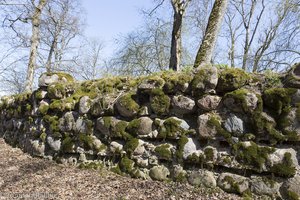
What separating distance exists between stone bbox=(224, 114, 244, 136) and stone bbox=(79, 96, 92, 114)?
90.6 inches

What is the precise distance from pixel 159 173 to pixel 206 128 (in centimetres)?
90

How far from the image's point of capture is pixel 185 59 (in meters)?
16.1

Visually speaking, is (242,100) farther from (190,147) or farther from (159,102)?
(159,102)

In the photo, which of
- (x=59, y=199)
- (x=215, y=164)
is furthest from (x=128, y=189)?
(x=215, y=164)

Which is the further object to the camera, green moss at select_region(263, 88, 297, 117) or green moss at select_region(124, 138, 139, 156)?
green moss at select_region(124, 138, 139, 156)

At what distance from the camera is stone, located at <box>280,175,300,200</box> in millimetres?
2984

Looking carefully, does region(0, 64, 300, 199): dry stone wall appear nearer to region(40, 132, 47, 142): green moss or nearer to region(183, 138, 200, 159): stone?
region(183, 138, 200, 159): stone

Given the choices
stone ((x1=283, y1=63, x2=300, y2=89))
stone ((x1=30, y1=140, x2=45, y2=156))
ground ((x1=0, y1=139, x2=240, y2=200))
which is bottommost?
ground ((x1=0, y1=139, x2=240, y2=200))

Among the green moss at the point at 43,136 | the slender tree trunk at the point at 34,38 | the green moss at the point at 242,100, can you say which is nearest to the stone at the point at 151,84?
the green moss at the point at 242,100

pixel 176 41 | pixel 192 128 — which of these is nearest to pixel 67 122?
pixel 192 128

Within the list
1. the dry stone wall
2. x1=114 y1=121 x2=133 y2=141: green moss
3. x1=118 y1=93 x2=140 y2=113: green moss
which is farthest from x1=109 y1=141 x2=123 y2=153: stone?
x1=118 y1=93 x2=140 y2=113: green moss

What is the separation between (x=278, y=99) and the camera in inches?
125

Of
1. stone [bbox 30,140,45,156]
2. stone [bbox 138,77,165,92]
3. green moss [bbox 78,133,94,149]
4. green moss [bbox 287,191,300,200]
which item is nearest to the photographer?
green moss [bbox 287,191,300,200]

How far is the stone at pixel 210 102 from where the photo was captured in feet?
11.6
